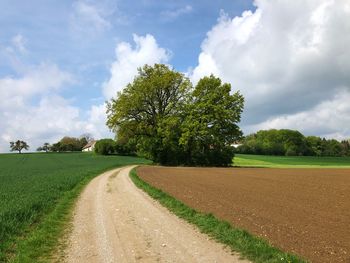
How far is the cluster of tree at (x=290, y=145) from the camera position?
14975 cm

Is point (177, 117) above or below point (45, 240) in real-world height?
above

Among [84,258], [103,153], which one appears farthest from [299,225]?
[103,153]

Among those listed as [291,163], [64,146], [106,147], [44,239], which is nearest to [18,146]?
[64,146]

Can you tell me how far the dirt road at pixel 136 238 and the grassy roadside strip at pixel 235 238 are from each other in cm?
33

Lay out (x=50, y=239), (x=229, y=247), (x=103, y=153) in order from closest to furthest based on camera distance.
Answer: (x=229, y=247) → (x=50, y=239) → (x=103, y=153)

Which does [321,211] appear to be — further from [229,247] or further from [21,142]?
[21,142]

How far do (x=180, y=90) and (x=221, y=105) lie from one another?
8.67 metres

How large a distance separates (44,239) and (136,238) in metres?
2.66

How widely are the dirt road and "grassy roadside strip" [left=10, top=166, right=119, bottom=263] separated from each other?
0.39m

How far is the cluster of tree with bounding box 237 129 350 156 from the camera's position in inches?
5896

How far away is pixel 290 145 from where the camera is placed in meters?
156

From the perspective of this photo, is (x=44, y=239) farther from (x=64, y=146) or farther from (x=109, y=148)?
(x=64, y=146)

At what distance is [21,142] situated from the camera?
643 ft

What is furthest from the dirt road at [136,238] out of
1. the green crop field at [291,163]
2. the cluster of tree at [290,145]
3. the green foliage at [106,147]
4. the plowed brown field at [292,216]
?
the cluster of tree at [290,145]
